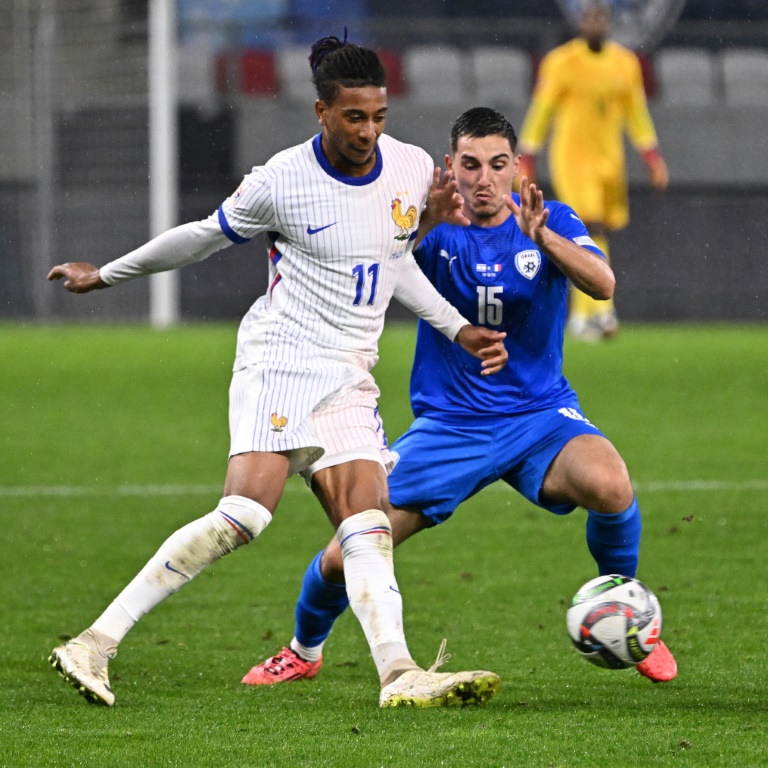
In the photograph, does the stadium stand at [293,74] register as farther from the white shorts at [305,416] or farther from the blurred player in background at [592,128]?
the white shorts at [305,416]

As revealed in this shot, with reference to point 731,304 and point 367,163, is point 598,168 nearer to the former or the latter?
point 731,304

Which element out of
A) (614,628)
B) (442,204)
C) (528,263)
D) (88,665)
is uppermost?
(442,204)

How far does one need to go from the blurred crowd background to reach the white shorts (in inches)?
522

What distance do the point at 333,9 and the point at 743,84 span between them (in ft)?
17.3

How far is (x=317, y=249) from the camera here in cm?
441

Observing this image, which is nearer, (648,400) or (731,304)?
(648,400)

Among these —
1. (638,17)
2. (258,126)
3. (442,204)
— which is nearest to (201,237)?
(442,204)

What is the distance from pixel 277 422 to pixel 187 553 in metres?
0.42

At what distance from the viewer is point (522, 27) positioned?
809 inches

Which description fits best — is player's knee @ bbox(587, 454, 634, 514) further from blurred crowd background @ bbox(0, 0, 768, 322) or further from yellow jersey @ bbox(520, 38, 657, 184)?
blurred crowd background @ bbox(0, 0, 768, 322)

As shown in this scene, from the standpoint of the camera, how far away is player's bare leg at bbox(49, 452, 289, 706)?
168 inches

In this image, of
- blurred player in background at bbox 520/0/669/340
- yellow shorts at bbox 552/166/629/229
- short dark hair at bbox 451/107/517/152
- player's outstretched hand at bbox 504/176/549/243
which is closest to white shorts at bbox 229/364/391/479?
player's outstretched hand at bbox 504/176/549/243

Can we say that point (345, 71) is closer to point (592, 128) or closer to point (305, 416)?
point (305, 416)

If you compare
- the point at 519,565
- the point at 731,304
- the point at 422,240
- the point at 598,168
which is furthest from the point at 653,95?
the point at 422,240
